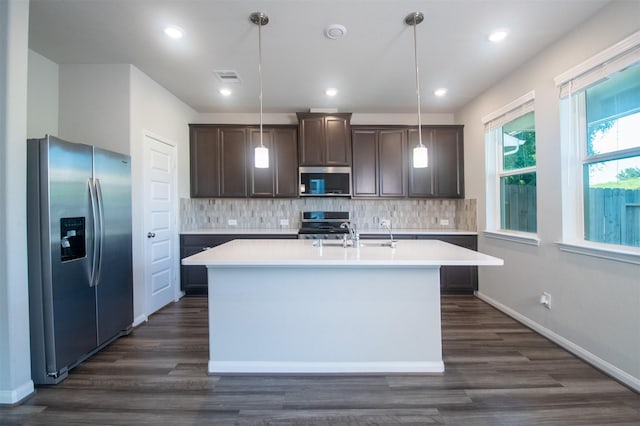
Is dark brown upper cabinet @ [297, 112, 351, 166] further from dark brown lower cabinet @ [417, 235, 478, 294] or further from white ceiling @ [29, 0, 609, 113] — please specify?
dark brown lower cabinet @ [417, 235, 478, 294]

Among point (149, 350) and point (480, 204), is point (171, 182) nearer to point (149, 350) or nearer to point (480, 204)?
point (149, 350)

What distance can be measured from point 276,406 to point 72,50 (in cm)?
345

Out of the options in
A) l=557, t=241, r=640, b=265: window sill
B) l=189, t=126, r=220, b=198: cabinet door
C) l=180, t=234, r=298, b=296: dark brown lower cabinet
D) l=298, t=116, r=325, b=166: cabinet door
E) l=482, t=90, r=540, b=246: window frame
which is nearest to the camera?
l=557, t=241, r=640, b=265: window sill

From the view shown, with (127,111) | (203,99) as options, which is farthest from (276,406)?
(203,99)

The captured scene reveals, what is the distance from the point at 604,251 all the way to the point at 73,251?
3.88m

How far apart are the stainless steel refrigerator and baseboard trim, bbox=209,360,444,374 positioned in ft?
3.51

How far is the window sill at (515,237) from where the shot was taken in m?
2.89

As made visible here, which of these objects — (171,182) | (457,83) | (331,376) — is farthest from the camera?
(171,182)

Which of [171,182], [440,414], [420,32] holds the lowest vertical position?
[440,414]

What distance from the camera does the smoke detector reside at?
2.38m

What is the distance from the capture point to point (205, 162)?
14.3ft

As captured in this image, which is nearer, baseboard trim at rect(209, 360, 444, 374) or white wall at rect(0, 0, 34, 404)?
white wall at rect(0, 0, 34, 404)

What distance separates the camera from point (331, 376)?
84.1 inches

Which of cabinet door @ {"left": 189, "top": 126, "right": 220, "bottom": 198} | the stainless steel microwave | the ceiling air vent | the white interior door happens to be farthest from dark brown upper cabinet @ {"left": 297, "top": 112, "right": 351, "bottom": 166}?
the white interior door
